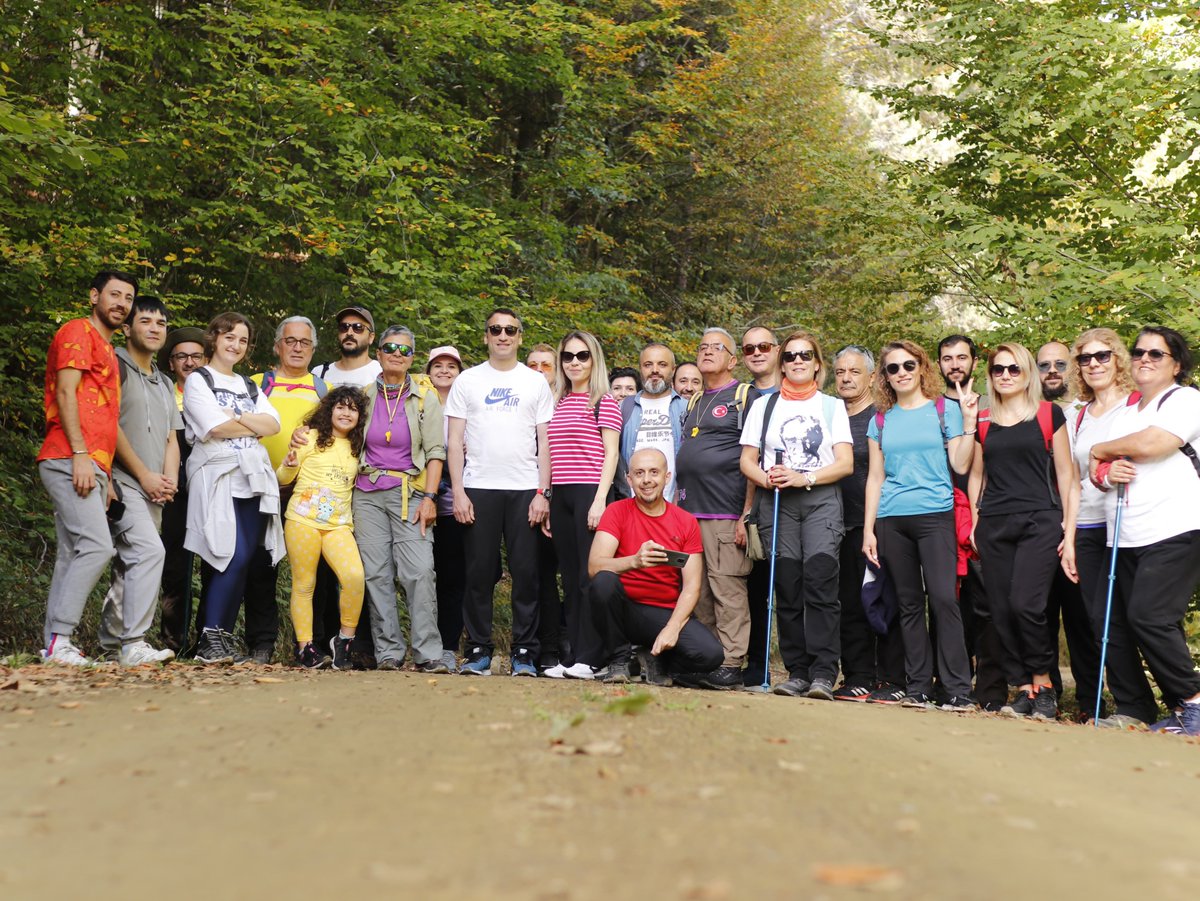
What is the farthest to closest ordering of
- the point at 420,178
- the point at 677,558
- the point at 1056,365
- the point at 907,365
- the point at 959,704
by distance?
the point at 420,178 < the point at 1056,365 < the point at 907,365 < the point at 677,558 < the point at 959,704

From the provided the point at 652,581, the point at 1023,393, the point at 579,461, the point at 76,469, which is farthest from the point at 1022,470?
the point at 76,469

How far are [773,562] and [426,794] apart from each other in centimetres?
439

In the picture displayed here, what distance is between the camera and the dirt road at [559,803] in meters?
2.85

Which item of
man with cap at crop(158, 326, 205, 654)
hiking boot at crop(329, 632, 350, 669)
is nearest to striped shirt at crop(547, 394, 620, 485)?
hiking boot at crop(329, 632, 350, 669)

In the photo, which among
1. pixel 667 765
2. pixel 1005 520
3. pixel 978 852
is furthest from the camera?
pixel 1005 520

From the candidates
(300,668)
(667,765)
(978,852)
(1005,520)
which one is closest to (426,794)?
(667,765)

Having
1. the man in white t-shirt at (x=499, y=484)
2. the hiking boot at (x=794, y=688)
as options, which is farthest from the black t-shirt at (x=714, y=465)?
the hiking boot at (x=794, y=688)

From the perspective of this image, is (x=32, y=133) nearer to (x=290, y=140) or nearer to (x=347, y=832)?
(x=290, y=140)

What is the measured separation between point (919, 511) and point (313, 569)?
3.92 metres

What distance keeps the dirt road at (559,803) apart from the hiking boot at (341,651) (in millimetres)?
1984

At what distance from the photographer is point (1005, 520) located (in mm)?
7297

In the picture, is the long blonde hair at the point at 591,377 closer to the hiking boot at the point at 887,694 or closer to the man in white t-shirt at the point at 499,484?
the man in white t-shirt at the point at 499,484

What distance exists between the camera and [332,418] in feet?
25.9

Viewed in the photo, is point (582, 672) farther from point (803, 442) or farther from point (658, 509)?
point (803, 442)
